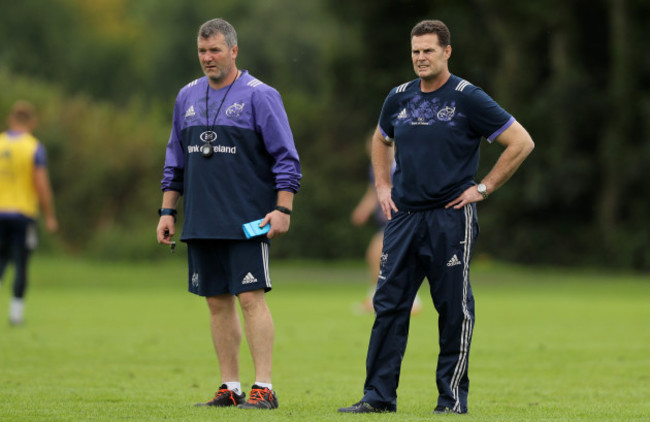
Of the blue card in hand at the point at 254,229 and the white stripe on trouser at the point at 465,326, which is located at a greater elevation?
the blue card in hand at the point at 254,229

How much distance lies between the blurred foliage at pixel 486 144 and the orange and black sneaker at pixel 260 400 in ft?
82.6

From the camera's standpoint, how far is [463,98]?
6.75m

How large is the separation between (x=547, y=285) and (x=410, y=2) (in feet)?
50.2

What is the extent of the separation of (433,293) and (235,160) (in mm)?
1462

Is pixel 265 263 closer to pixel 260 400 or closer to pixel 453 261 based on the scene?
pixel 260 400

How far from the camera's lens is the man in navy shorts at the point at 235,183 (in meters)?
7.05

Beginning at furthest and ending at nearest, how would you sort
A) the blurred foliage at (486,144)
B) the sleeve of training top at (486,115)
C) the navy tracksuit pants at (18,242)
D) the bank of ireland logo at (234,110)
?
1. the blurred foliage at (486,144)
2. the navy tracksuit pants at (18,242)
3. the bank of ireland logo at (234,110)
4. the sleeve of training top at (486,115)

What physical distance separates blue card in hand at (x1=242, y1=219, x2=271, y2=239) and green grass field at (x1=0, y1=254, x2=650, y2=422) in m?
1.07

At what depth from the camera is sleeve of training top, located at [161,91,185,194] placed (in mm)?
7336

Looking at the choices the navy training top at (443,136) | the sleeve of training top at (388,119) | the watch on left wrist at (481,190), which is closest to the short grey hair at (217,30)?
the sleeve of training top at (388,119)

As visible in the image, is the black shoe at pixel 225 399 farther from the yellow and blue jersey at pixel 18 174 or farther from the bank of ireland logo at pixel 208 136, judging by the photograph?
the yellow and blue jersey at pixel 18 174

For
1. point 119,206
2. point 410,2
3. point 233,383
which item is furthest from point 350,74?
point 233,383

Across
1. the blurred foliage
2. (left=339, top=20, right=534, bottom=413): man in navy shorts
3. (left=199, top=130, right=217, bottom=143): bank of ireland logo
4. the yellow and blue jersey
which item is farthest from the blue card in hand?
the blurred foliage

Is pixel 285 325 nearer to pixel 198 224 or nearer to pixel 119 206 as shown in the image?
pixel 198 224
